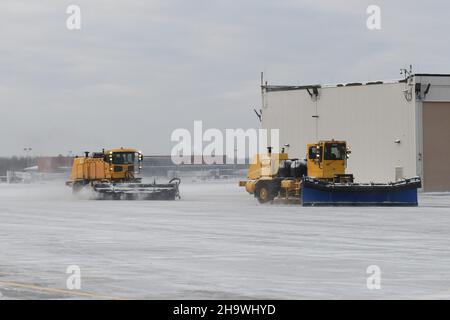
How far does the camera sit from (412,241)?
2131 centimetres

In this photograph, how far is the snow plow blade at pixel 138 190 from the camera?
48.6 meters

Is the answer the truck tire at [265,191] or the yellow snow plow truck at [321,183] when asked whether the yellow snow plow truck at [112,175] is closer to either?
the yellow snow plow truck at [321,183]

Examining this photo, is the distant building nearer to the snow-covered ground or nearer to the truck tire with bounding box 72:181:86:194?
the truck tire with bounding box 72:181:86:194

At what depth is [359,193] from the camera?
39812 millimetres

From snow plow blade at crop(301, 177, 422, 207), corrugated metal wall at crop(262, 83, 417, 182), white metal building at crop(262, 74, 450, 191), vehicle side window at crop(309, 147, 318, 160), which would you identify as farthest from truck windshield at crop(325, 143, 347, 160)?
corrugated metal wall at crop(262, 83, 417, 182)

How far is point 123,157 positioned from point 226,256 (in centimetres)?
3501

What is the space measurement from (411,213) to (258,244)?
567 inches

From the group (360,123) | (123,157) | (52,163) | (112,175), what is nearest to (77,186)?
(112,175)

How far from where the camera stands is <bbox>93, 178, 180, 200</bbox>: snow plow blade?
4859cm

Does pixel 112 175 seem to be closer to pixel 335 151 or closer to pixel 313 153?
pixel 313 153

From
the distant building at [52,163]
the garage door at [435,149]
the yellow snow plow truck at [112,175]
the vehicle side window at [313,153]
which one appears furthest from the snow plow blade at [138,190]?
the distant building at [52,163]

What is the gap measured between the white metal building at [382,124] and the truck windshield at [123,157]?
13.1 meters
